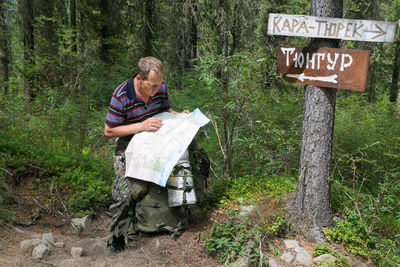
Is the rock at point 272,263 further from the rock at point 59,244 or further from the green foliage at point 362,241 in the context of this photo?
the rock at point 59,244

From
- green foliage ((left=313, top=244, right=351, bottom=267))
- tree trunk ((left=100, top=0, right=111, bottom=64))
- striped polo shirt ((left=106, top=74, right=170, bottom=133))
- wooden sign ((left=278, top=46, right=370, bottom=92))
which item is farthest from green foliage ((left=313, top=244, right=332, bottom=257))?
tree trunk ((left=100, top=0, right=111, bottom=64))

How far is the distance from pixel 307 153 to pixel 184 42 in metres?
5.68

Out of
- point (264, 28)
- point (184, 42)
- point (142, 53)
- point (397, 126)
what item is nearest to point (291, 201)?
point (397, 126)

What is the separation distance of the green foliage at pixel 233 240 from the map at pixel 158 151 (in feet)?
2.44

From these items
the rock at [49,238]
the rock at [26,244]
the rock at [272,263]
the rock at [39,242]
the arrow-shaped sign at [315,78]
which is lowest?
the rock at [49,238]

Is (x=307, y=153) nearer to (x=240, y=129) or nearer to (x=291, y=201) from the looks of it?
(x=291, y=201)

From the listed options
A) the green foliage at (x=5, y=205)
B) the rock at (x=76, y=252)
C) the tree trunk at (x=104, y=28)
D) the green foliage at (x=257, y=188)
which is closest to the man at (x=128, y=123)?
the rock at (x=76, y=252)

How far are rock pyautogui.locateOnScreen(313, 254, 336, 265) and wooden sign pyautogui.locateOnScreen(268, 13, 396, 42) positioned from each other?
1.96 meters

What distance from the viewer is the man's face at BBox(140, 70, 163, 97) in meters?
2.75

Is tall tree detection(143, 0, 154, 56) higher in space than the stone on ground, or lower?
higher

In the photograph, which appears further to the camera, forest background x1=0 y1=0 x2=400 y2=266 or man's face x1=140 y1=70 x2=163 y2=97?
forest background x1=0 y1=0 x2=400 y2=266

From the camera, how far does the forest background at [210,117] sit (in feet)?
11.2

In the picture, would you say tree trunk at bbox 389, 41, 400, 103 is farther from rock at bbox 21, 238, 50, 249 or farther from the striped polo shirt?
rock at bbox 21, 238, 50, 249

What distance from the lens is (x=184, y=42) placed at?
7742 mm
